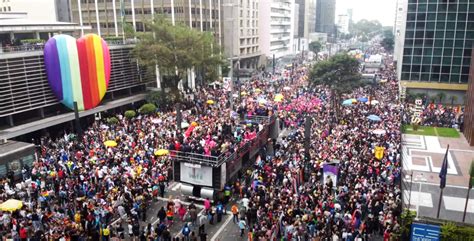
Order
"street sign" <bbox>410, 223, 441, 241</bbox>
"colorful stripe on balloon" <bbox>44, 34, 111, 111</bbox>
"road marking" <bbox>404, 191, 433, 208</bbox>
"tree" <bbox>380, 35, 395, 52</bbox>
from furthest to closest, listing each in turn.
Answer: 1. "tree" <bbox>380, 35, 395, 52</bbox>
2. "colorful stripe on balloon" <bbox>44, 34, 111, 111</bbox>
3. "road marking" <bbox>404, 191, 433, 208</bbox>
4. "street sign" <bbox>410, 223, 441, 241</bbox>

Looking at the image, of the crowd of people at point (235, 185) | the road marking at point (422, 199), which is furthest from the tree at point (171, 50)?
the road marking at point (422, 199)

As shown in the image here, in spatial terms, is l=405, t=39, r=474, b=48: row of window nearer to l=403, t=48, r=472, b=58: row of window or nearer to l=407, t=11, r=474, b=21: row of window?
l=403, t=48, r=472, b=58: row of window

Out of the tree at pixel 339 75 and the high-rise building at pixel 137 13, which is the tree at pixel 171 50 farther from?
the high-rise building at pixel 137 13

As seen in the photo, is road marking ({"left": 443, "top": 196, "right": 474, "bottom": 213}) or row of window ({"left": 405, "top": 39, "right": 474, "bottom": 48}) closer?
road marking ({"left": 443, "top": 196, "right": 474, "bottom": 213})

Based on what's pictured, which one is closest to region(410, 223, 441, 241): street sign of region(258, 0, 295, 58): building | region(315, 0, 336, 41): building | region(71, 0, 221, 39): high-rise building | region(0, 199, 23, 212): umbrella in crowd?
region(0, 199, 23, 212): umbrella in crowd

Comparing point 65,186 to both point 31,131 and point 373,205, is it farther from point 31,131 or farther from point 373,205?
point 373,205

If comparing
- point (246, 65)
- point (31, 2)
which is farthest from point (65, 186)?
point (246, 65)

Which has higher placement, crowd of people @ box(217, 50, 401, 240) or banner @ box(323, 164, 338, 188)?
banner @ box(323, 164, 338, 188)
